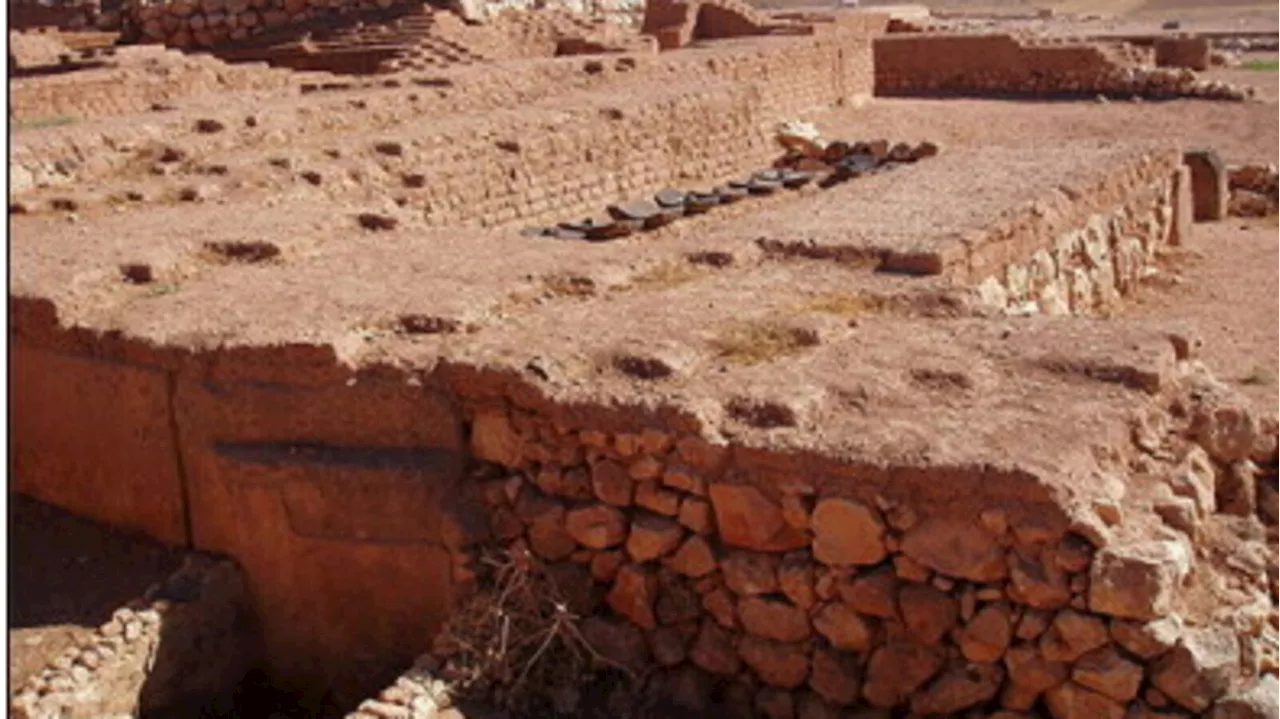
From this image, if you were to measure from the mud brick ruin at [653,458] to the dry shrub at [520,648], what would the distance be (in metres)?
0.03

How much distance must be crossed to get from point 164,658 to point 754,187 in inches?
294

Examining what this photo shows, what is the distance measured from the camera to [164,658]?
17.5 ft

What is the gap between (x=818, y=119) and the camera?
1920 centimetres

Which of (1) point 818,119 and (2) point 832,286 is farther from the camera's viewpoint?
(1) point 818,119

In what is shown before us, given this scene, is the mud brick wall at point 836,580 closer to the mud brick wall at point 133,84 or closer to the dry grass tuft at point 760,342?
the dry grass tuft at point 760,342

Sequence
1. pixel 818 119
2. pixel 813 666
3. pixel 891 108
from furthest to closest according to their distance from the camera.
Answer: pixel 891 108 < pixel 818 119 < pixel 813 666

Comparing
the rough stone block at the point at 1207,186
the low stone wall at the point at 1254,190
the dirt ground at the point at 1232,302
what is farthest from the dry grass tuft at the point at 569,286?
the low stone wall at the point at 1254,190

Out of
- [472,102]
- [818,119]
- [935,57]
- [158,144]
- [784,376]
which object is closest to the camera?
[784,376]

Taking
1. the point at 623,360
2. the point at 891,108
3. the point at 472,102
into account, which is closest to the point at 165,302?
the point at 623,360

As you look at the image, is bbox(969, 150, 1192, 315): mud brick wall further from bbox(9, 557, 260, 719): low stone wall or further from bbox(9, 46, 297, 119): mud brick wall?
bbox(9, 46, 297, 119): mud brick wall

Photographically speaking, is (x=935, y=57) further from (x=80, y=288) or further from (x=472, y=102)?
(x=80, y=288)

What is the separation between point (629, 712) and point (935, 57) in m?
20.5

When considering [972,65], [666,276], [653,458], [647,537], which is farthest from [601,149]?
[972,65]

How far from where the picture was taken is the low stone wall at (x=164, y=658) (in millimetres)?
5016
